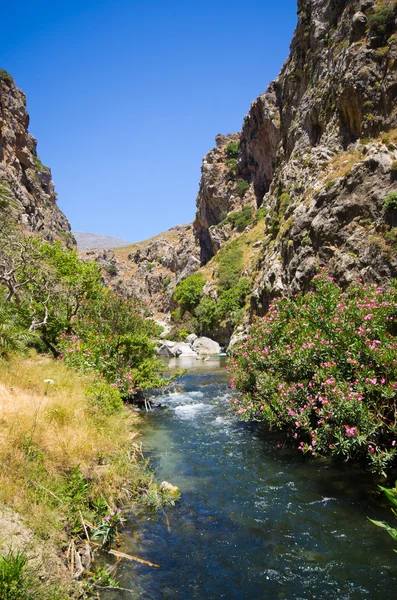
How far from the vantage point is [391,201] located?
72.8ft

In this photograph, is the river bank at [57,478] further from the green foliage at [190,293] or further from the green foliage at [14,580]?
the green foliage at [190,293]

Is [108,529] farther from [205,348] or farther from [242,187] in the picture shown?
[242,187]

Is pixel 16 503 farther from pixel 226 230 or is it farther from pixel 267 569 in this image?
pixel 226 230

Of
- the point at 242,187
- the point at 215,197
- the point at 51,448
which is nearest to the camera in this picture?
the point at 51,448

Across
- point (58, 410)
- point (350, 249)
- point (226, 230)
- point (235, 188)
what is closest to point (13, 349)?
point (58, 410)

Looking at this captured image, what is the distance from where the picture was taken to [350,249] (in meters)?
24.9

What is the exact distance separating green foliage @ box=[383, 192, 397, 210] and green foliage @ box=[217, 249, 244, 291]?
45.4 m

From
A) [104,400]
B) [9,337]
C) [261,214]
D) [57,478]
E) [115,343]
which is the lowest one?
[57,478]

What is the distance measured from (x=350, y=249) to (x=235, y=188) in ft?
248

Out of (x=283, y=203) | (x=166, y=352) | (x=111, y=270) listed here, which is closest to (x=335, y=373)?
(x=283, y=203)

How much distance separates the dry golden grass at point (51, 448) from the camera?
6.46 m

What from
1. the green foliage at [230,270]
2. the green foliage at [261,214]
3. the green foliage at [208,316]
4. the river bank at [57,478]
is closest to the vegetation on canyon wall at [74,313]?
the river bank at [57,478]

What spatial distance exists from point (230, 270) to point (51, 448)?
63442 mm

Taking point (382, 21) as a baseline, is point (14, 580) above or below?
below
